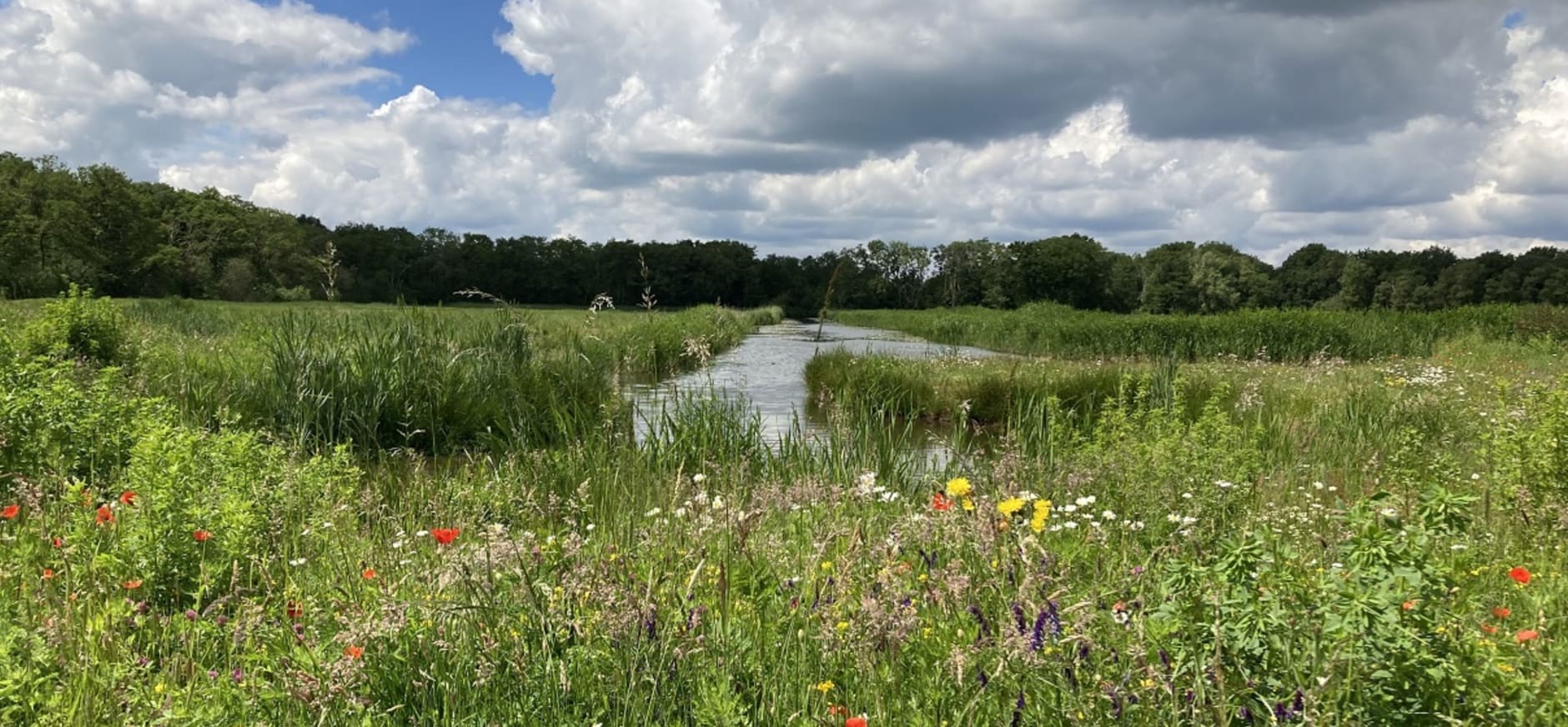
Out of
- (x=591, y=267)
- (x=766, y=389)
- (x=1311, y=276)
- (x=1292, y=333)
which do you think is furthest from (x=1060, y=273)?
(x=766, y=389)

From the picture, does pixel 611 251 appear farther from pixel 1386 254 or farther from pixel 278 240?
pixel 1386 254

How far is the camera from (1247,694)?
190 centimetres

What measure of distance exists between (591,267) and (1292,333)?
5862 cm

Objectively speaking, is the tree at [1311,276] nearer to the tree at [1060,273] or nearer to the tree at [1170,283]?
the tree at [1170,283]

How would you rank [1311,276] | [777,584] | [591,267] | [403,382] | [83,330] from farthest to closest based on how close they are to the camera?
[1311,276] < [591,267] < [83,330] < [403,382] < [777,584]

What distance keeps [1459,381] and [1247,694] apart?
14.6m

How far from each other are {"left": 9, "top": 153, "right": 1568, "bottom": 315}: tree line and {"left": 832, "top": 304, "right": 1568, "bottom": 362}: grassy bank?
10.9m

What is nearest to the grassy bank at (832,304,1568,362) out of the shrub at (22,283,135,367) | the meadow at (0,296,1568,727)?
the meadow at (0,296,1568,727)

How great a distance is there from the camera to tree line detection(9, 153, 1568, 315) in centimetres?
5681

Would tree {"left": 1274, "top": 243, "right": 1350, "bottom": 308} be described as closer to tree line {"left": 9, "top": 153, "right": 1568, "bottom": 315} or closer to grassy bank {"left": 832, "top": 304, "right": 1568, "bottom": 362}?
tree line {"left": 9, "top": 153, "right": 1568, "bottom": 315}

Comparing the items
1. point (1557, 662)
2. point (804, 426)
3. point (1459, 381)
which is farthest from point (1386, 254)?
point (1557, 662)

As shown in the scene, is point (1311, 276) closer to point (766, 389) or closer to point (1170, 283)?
point (1170, 283)

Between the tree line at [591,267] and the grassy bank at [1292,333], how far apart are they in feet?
35.8

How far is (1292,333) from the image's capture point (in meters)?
28.1
